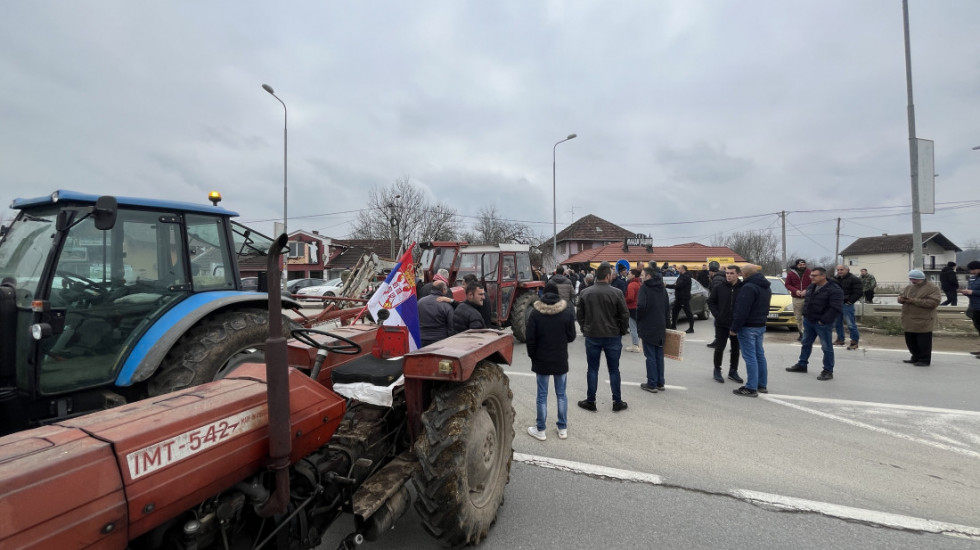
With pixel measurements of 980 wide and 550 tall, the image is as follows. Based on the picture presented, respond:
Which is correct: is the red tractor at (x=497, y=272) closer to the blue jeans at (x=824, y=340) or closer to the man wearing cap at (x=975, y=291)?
the blue jeans at (x=824, y=340)

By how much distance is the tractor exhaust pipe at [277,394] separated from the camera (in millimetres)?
1704

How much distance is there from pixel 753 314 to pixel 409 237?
28.6 m

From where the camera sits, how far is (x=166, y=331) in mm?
3330

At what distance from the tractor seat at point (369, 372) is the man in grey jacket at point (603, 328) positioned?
2.78m

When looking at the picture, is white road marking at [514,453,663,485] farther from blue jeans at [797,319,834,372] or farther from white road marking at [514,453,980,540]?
blue jeans at [797,319,834,372]

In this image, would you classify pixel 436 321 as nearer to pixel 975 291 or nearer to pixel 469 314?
pixel 469 314

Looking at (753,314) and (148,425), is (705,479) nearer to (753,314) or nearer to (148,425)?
(753,314)

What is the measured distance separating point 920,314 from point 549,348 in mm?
6883

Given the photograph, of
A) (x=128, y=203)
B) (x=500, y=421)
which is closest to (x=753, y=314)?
(x=500, y=421)

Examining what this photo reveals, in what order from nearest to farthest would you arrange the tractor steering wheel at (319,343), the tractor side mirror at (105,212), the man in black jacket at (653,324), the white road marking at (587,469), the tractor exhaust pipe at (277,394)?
the tractor exhaust pipe at (277,394) < the tractor steering wheel at (319,343) < the tractor side mirror at (105,212) < the white road marking at (587,469) < the man in black jacket at (653,324)

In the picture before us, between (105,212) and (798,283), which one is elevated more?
(105,212)

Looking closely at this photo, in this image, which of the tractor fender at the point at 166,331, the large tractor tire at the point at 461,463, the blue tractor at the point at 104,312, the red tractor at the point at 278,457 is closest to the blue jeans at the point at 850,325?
the red tractor at the point at 278,457

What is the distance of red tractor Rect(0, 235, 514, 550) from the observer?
1.36 metres

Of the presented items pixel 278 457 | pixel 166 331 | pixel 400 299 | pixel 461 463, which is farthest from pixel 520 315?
pixel 278 457
